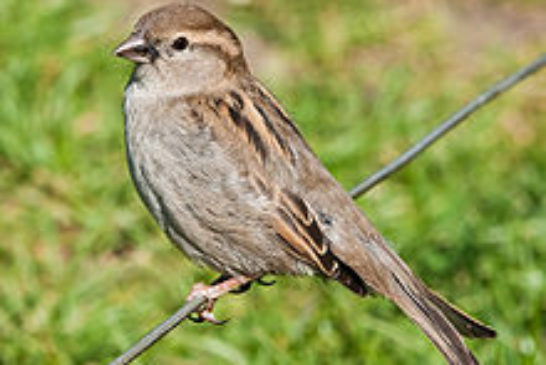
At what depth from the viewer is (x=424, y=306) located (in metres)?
3.58

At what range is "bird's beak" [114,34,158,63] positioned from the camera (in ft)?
11.8

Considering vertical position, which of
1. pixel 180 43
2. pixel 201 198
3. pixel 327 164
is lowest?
pixel 327 164

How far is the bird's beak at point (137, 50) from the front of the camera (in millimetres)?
3594

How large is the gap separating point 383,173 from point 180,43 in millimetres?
1002

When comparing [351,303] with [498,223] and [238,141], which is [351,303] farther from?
[238,141]

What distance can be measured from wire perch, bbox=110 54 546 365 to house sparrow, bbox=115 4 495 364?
478 mm

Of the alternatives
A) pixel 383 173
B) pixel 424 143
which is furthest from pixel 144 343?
pixel 424 143

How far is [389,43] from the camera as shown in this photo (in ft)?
23.3

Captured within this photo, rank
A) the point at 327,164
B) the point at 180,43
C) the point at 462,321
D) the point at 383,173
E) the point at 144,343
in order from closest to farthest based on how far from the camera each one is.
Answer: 1. the point at 144,343
2. the point at 383,173
3. the point at 462,321
4. the point at 180,43
5. the point at 327,164

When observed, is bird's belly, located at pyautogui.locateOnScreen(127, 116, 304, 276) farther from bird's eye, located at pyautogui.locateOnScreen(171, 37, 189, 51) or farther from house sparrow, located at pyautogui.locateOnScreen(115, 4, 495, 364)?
bird's eye, located at pyautogui.locateOnScreen(171, 37, 189, 51)

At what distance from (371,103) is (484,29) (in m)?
1.16

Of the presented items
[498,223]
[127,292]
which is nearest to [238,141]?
[127,292]

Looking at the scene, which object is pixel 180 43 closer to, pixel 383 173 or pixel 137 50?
pixel 137 50

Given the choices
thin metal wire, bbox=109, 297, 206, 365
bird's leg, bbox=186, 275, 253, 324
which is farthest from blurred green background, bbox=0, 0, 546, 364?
thin metal wire, bbox=109, 297, 206, 365
